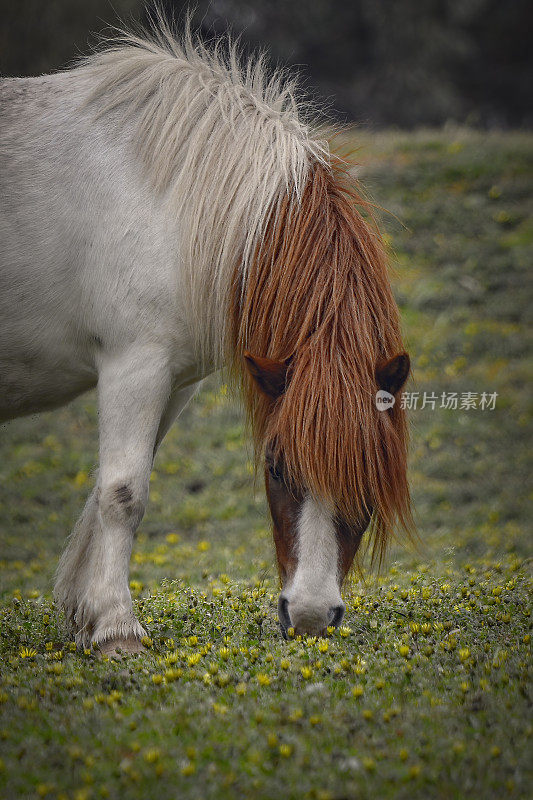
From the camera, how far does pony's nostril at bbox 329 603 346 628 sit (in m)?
3.58

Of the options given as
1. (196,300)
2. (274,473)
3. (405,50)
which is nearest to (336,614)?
(274,473)

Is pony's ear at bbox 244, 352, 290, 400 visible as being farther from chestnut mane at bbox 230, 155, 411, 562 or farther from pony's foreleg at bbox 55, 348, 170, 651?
pony's foreleg at bbox 55, 348, 170, 651

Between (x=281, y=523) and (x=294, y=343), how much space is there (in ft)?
2.98

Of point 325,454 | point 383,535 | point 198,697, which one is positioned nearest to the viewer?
point 198,697

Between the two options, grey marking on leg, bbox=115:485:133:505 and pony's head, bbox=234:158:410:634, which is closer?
pony's head, bbox=234:158:410:634

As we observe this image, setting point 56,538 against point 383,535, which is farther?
point 56,538

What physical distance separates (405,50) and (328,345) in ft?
81.8

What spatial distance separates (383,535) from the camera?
3.89 m

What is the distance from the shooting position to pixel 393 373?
3.72 meters

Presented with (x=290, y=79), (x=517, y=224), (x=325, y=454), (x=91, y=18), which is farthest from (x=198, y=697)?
(x=91, y=18)

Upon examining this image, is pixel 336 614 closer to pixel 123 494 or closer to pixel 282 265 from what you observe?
pixel 123 494

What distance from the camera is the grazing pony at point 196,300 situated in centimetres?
364

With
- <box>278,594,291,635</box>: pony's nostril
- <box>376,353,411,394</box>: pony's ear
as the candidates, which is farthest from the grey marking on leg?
<box>376,353,411,394</box>: pony's ear

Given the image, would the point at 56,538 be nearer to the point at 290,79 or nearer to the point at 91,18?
the point at 290,79
